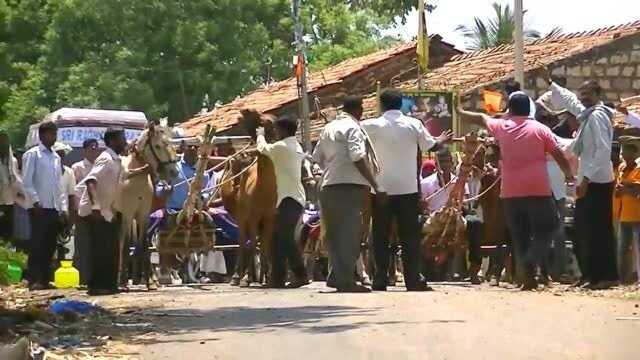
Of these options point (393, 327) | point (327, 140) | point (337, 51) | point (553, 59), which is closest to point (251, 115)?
point (327, 140)

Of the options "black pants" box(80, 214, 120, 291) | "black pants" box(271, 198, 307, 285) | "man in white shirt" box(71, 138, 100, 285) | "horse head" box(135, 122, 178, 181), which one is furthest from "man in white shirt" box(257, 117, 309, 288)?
"man in white shirt" box(71, 138, 100, 285)

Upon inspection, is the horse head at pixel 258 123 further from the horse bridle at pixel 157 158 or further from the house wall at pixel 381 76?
the house wall at pixel 381 76

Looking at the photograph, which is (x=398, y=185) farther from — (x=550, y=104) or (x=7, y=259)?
(x=7, y=259)

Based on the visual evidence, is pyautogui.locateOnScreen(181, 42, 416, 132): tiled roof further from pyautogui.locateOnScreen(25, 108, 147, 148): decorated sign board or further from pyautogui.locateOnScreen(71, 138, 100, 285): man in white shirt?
pyautogui.locateOnScreen(71, 138, 100, 285): man in white shirt

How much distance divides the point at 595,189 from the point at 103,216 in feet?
17.1

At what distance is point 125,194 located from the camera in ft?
56.0

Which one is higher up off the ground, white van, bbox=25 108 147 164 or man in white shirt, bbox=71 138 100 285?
white van, bbox=25 108 147 164

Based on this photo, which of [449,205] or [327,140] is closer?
[327,140]

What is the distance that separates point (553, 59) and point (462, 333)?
20.1 meters

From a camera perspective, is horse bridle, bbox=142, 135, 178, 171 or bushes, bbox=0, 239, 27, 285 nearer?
horse bridle, bbox=142, 135, 178, 171

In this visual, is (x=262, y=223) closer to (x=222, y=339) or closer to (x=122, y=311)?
(x=122, y=311)

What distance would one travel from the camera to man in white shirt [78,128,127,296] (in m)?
16.2

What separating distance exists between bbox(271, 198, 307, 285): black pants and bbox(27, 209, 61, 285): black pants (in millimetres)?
3220

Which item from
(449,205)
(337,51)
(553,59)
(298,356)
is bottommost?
(298,356)
